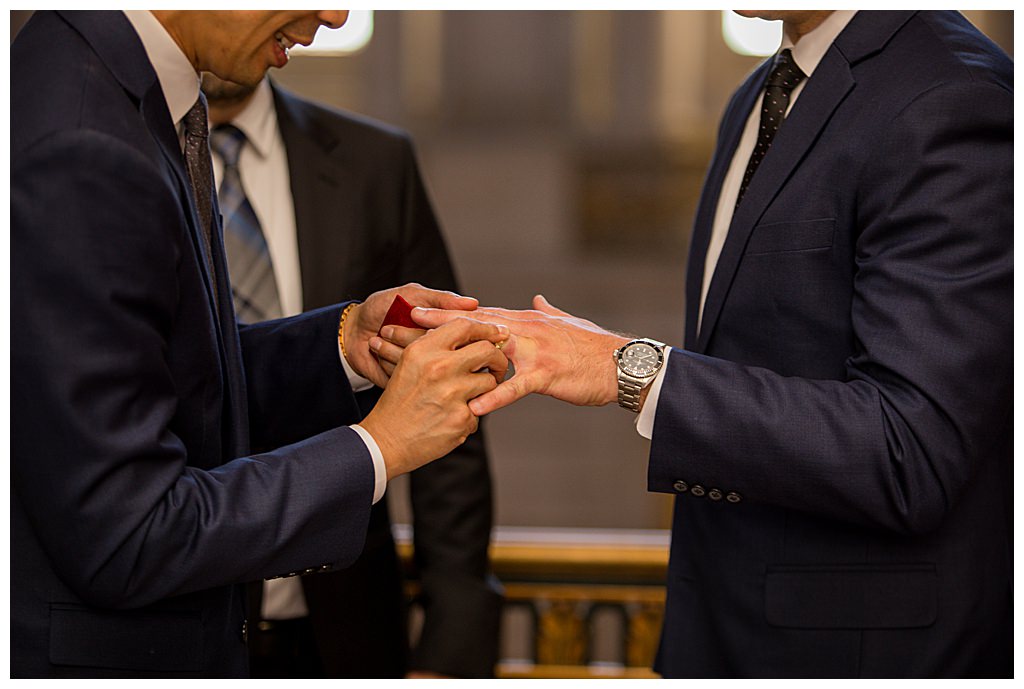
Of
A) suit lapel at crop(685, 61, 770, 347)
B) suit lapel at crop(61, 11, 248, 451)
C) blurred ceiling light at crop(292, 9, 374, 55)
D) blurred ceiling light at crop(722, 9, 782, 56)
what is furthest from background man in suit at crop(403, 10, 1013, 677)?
blurred ceiling light at crop(292, 9, 374, 55)

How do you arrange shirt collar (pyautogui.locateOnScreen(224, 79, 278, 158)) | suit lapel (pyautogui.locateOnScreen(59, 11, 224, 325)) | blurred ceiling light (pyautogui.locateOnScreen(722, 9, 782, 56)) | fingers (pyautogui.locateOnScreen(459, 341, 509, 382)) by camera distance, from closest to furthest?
suit lapel (pyautogui.locateOnScreen(59, 11, 224, 325)) → fingers (pyautogui.locateOnScreen(459, 341, 509, 382)) → shirt collar (pyautogui.locateOnScreen(224, 79, 278, 158)) → blurred ceiling light (pyautogui.locateOnScreen(722, 9, 782, 56))

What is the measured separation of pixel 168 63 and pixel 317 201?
35.8 inches

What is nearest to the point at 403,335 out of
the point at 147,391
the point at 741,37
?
the point at 147,391

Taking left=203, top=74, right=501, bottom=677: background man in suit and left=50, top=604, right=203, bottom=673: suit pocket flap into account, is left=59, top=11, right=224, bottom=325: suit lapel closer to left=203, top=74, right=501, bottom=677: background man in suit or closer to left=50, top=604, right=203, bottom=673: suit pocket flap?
left=50, top=604, right=203, bottom=673: suit pocket flap

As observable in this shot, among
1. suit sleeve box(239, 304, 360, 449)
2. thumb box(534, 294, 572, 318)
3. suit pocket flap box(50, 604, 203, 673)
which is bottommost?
suit pocket flap box(50, 604, 203, 673)

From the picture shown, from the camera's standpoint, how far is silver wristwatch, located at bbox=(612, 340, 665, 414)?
1.85 meters

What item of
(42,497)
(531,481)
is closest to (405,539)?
(42,497)

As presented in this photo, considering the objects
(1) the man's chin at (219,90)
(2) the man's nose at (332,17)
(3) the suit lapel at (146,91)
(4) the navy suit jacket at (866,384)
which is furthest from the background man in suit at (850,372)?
(1) the man's chin at (219,90)

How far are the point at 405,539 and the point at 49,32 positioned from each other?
3.18 metres

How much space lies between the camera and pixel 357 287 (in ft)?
8.48

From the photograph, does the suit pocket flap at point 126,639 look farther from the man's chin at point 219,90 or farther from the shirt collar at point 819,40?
the shirt collar at point 819,40

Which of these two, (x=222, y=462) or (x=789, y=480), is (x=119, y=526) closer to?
(x=222, y=462)

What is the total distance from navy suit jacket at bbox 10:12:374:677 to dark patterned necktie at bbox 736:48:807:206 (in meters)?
0.93

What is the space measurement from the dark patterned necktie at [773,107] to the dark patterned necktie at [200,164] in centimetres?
95
